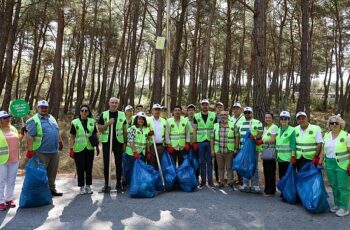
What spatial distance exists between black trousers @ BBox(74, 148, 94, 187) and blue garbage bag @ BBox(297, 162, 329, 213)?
4026mm

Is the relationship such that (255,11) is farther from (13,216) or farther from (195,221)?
(13,216)

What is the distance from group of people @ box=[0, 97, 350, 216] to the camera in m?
6.28

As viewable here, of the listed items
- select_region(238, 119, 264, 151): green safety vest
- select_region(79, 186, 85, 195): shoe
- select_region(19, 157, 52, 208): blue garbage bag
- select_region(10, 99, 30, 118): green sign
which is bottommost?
select_region(79, 186, 85, 195): shoe

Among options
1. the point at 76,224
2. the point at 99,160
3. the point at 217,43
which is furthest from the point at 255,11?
the point at 217,43

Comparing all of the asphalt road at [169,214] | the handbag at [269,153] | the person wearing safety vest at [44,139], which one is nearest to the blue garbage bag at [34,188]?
the asphalt road at [169,214]

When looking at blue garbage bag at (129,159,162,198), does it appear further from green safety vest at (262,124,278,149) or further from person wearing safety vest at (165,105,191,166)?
green safety vest at (262,124,278,149)

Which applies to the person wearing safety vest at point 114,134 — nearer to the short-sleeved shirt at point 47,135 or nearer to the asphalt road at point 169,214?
the asphalt road at point 169,214

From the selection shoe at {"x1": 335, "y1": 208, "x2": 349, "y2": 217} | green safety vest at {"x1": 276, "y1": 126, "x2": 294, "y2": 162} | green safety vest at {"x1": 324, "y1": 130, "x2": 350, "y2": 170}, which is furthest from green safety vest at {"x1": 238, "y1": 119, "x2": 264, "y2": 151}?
shoe at {"x1": 335, "y1": 208, "x2": 349, "y2": 217}

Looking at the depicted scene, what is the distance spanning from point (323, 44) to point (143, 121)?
2855 centimetres

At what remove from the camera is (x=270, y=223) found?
18.6 feet

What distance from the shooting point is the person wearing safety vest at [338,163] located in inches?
240

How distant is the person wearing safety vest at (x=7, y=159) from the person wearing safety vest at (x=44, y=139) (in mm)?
270

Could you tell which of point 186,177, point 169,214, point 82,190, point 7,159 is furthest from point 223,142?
point 7,159

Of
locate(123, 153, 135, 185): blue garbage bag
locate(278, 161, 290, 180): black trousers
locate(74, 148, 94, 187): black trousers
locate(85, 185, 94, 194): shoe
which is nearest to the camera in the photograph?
locate(278, 161, 290, 180): black trousers
